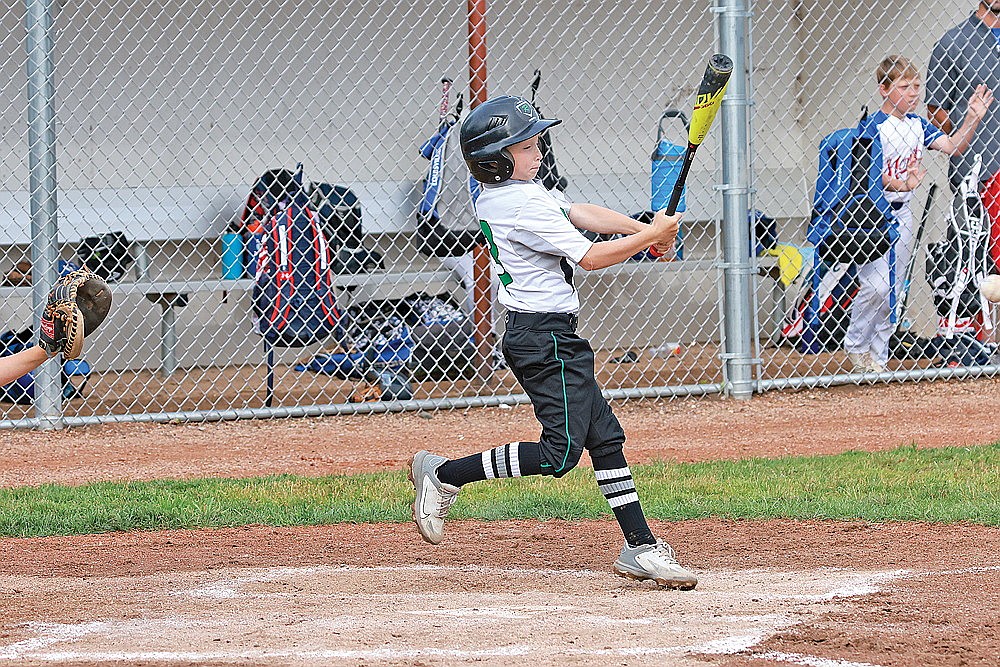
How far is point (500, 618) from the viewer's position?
341 centimetres

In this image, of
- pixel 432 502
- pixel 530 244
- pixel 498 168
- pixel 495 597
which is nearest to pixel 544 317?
pixel 530 244

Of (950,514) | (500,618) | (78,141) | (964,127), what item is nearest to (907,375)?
(964,127)

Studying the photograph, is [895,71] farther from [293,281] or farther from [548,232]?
[548,232]

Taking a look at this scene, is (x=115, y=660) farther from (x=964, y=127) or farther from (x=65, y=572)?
(x=964, y=127)

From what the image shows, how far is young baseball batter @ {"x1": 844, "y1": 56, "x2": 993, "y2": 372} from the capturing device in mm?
7848

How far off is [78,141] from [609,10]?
4.00 metres

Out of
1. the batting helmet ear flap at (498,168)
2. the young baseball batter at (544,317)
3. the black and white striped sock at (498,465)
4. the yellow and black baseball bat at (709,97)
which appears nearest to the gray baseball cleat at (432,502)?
the black and white striped sock at (498,465)

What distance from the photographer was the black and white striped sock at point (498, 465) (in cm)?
393

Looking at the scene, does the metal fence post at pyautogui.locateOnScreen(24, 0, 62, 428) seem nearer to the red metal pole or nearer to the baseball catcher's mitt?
the red metal pole

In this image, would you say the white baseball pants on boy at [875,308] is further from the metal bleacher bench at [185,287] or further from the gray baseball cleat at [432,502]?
the gray baseball cleat at [432,502]

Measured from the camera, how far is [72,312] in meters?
4.05

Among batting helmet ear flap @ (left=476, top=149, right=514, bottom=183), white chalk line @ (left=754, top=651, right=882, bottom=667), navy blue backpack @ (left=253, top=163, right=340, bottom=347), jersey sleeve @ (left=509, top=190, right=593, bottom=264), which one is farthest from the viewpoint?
navy blue backpack @ (left=253, top=163, right=340, bottom=347)

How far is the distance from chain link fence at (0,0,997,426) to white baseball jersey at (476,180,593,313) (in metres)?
3.53

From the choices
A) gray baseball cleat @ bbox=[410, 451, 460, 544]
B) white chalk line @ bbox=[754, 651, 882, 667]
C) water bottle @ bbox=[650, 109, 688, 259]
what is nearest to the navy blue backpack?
water bottle @ bbox=[650, 109, 688, 259]
